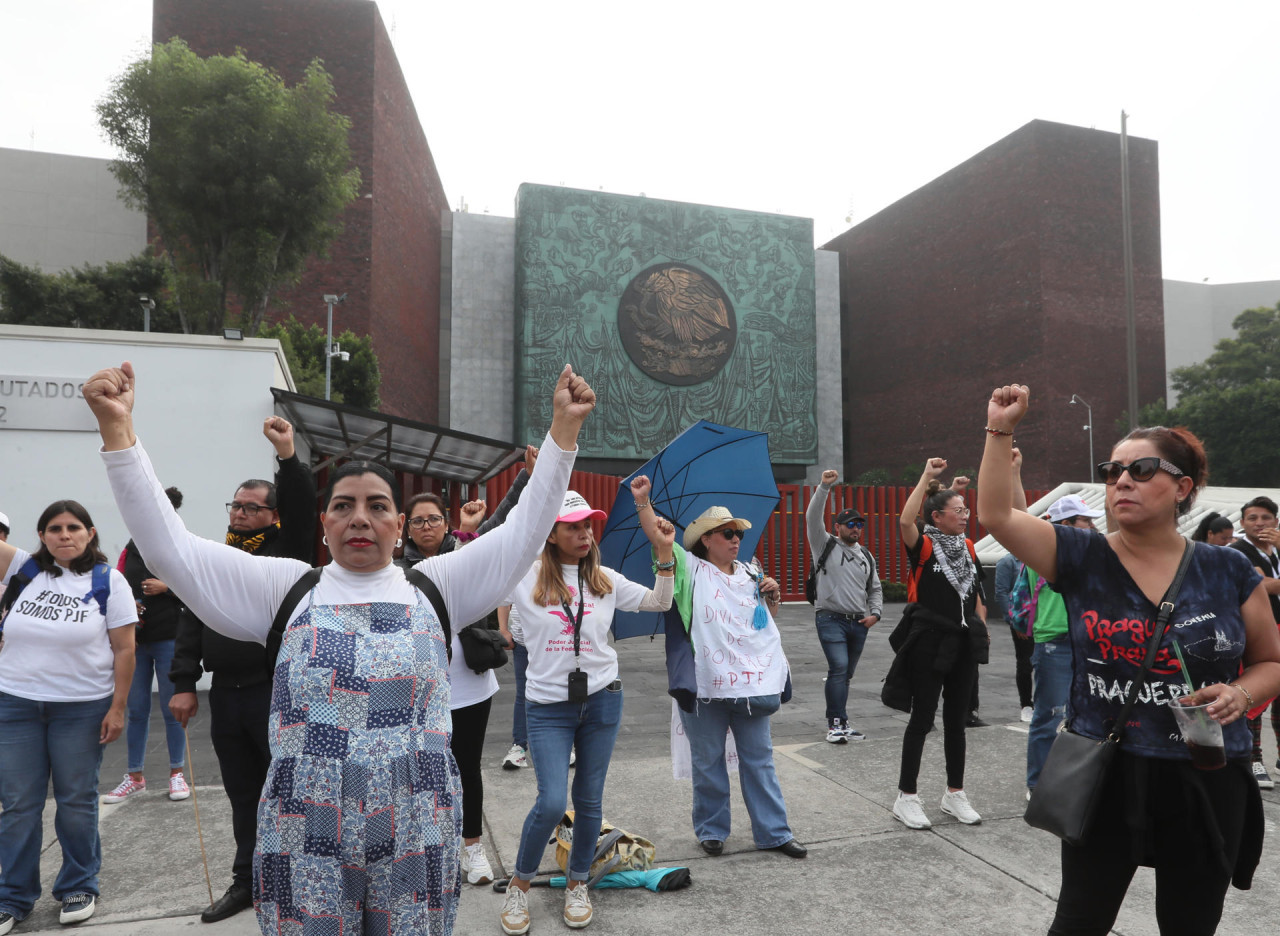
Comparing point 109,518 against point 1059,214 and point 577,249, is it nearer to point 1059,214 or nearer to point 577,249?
point 577,249

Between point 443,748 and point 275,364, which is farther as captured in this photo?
point 275,364

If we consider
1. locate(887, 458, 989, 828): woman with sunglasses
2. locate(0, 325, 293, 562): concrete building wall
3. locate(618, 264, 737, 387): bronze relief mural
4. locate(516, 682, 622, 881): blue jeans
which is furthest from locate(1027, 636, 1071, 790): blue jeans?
locate(618, 264, 737, 387): bronze relief mural

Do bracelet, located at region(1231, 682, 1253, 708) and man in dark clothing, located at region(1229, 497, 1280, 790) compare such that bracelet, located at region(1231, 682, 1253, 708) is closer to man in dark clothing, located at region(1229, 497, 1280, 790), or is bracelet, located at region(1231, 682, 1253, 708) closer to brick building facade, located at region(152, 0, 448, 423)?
man in dark clothing, located at region(1229, 497, 1280, 790)

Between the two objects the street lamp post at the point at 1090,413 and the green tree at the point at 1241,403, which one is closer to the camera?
the green tree at the point at 1241,403

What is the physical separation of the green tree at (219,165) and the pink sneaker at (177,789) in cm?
1876

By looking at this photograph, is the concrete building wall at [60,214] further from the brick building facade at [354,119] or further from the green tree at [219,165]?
the green tree at [219,165]

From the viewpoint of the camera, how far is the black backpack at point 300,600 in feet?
6.77

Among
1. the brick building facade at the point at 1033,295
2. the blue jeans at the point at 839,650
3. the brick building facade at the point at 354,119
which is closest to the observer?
the blue jeans at the point at 839,650

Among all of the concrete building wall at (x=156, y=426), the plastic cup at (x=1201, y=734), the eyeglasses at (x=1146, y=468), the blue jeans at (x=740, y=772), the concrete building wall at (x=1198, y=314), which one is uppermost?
the concrete building wall at (x=1198, y=314)

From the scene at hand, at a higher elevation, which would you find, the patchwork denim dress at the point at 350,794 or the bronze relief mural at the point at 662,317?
the bronze relief mural at the point at 662,317

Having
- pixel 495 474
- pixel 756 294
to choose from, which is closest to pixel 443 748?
pixel 495 474

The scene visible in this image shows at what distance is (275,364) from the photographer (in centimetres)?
986

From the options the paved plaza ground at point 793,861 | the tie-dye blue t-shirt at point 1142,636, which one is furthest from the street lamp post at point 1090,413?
the tie-dye blue t-shirt at point 1142,636

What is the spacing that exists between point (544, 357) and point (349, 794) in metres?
38.8
